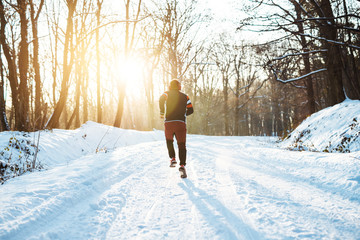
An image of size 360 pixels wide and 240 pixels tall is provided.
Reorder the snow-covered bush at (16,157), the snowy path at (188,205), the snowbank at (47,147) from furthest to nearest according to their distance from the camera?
the snowbank at (47,147) < the snow-covered bush at (16,157) < the snowy path at (188,205)

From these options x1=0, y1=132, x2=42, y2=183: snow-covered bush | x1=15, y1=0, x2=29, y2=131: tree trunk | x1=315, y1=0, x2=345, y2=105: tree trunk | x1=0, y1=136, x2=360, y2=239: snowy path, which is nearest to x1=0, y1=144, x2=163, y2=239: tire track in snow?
x1=0, y1=136, x2=360, y2=239: snowy path

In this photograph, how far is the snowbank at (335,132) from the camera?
621 centimetres

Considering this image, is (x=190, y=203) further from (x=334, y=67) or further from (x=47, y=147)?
(x=334, y=67)

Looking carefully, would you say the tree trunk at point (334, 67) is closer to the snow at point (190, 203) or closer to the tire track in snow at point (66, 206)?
the snow at point (190, 203)

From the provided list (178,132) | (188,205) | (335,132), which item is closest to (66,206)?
(188,205)

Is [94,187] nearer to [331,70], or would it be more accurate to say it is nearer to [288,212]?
[288,212]

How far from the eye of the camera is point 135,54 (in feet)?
72.8

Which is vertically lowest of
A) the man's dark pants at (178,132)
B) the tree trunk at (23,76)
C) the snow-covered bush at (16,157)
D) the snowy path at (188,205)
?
the snowy path at (188,205)

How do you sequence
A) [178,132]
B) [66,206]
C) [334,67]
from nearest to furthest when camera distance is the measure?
→ [66,206] → [178,132] → [334,67]

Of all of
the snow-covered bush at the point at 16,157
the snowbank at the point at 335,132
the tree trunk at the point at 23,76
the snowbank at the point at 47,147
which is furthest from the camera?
the tree trunk at the point at 23,76

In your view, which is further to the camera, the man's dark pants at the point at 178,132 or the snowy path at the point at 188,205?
the man's dark pants at the point at 178,132

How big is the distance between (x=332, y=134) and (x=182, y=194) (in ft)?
21.3

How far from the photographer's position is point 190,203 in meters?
2.88

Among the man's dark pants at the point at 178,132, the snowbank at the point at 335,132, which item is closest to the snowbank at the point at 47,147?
the man's dark pants at the point at 178,132
